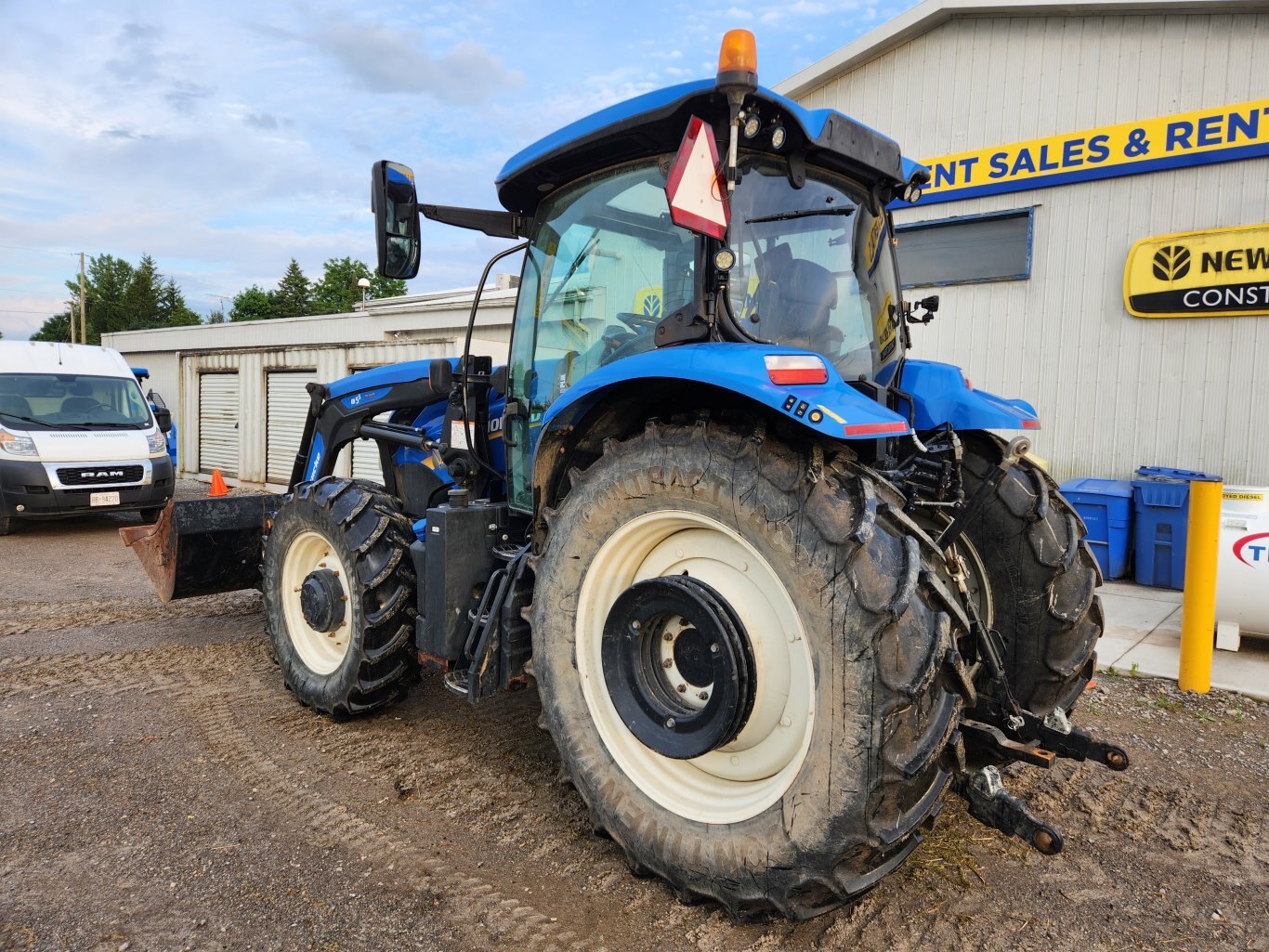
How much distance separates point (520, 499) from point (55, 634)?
4.05m

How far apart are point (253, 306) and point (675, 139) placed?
67.9m

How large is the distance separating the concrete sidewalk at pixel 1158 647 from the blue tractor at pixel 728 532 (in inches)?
90.1

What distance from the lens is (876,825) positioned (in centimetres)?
209

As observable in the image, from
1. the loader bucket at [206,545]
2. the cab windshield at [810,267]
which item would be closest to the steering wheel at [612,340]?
the cab windshield at [810,267]

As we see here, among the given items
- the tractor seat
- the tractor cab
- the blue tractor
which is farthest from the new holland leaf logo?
the tractor seat

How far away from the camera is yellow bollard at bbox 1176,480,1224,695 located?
468cm

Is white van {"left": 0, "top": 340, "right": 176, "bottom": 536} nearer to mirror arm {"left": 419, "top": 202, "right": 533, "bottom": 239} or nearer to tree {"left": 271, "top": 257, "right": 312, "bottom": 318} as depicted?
mirror arm {"left": 419, "top": 202, "right": 533, "bottom": 239}

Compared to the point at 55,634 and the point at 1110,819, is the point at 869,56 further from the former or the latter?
the point at 55,634

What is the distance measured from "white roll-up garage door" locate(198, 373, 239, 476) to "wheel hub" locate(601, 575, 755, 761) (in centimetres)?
1504

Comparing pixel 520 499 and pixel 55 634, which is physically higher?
pixel 520 499

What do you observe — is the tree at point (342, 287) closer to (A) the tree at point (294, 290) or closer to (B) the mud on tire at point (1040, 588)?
(A) the tree at point (294, 290)

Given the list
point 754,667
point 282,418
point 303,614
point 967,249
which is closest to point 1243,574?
point 754,667

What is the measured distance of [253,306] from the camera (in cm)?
6312

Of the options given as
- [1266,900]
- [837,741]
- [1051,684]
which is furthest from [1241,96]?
[837,741]
